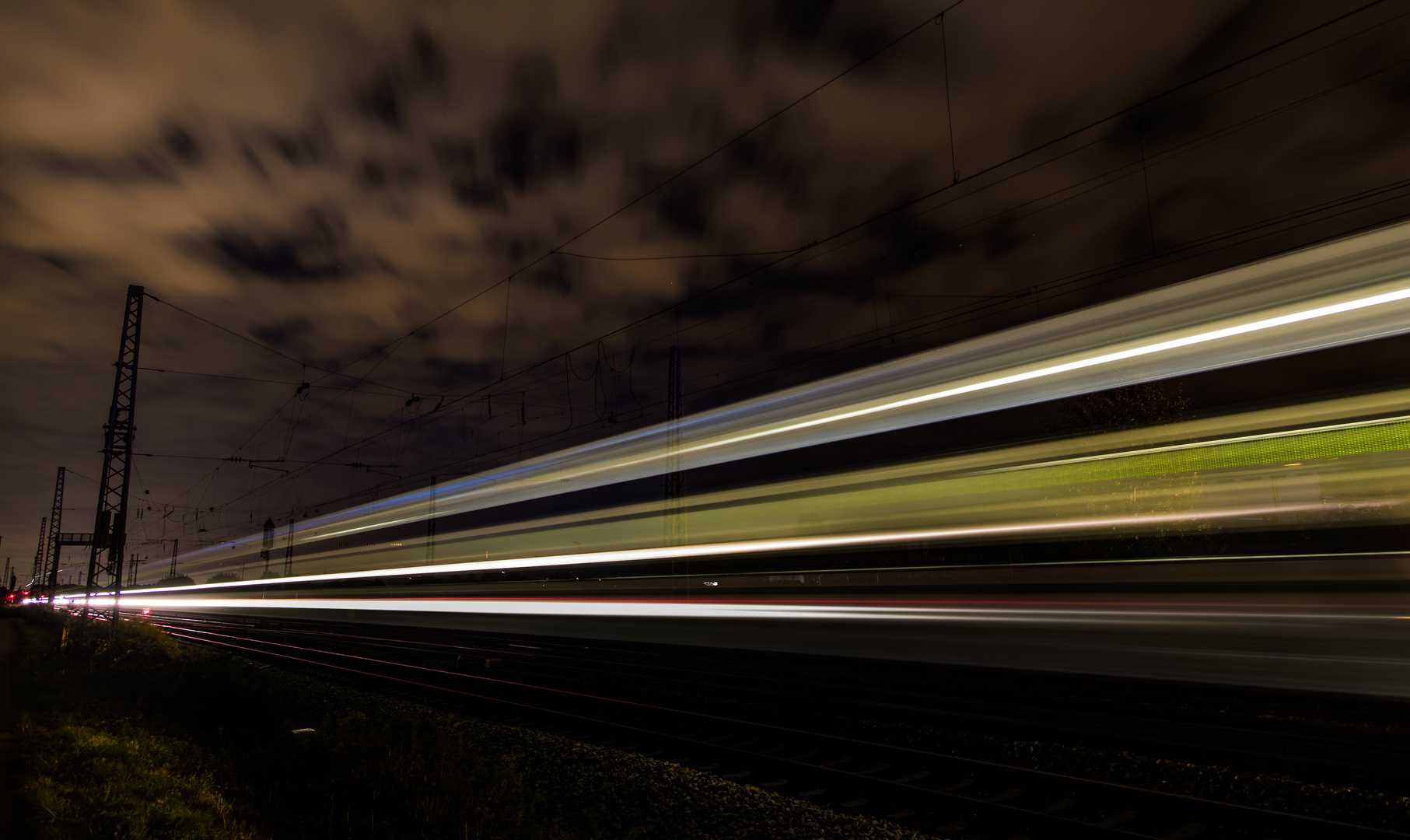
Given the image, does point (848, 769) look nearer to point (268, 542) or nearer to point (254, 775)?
point (254, 775)

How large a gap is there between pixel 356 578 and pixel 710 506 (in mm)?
20796

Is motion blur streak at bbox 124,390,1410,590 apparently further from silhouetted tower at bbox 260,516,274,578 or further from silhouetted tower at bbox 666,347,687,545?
silhouetted tower at bbox 260,516,274,578

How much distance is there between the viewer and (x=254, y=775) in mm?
8320

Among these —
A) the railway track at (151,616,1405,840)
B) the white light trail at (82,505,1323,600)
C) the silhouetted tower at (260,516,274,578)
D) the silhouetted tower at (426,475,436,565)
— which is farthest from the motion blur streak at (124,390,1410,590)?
the silhouetted tower at (260,516,274,578)

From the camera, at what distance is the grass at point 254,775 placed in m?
6.05

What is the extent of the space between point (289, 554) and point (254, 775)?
100ft

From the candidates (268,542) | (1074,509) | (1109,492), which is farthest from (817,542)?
(268,542)

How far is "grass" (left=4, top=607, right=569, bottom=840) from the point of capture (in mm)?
6055

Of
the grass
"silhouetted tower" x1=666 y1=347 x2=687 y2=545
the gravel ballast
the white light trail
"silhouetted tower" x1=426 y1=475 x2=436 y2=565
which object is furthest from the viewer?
"silhouetted tower" x1=426 y1=475 x2=436 y2=565

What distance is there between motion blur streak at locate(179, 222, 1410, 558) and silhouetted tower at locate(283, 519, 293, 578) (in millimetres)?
28103

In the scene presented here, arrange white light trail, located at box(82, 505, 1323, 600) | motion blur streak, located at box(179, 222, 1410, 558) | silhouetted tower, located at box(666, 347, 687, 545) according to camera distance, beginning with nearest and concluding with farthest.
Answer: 1. motion blur streak, located at box(179, 222, 1410, 558)
2. white light trail, located at box(82, 505, 1323, 600)
3. silhouetted tower, located at box(666, 347, 687, 545)

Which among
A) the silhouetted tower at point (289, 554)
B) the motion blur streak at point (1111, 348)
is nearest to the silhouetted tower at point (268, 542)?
the silhouetted tower at point (289, 554)

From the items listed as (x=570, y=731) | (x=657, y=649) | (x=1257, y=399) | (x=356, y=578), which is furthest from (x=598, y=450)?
(x=356, y=578)

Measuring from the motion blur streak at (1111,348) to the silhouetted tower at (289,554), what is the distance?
2810cm
